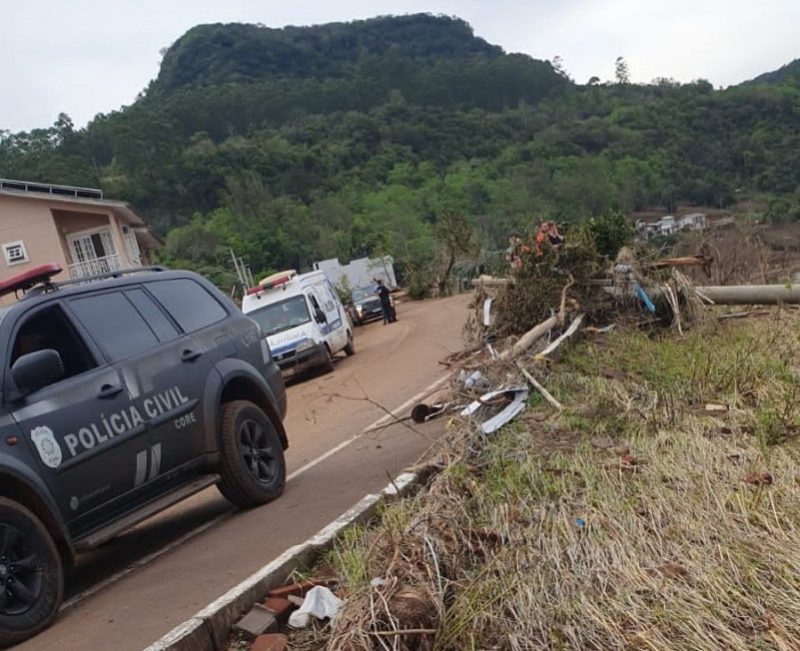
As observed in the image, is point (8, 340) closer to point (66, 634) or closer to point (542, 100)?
point (66, 634)

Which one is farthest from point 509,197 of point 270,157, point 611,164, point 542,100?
point 542,100

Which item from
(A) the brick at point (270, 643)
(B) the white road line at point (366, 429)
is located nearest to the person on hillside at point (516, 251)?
(B) the white road line at point (366, 429)

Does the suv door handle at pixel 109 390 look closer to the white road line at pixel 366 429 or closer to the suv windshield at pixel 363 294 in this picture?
the white road line at pixel 366 429

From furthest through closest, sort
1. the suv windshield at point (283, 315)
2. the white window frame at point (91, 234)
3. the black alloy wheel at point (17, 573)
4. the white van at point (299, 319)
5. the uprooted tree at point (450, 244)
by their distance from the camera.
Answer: the uprooted tree at point (450, 244)
the white window frame at point (91, 234)
the suv windshield at point (283, 315)
the white van at point (299, 319)
the black alloy wheel at point (17, 573)

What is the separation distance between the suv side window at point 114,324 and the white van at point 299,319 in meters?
11.1

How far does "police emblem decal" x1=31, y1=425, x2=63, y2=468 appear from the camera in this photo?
4.82m

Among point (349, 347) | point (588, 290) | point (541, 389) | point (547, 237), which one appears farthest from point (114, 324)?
point (349, 347)

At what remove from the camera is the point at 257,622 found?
4.02m

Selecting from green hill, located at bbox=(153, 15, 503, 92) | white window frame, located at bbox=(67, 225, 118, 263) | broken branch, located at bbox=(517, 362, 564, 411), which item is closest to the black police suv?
broken branch, located at bbox=(517, 362, 564, 411)

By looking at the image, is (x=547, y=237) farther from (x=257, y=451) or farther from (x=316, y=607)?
(x=316, y=607)

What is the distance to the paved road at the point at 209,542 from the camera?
452 centimetres

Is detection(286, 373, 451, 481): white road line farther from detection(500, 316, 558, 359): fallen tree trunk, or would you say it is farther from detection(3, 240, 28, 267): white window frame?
detection(3, 240, 28, 267): white window frame

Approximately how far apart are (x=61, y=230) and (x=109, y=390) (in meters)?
30.7

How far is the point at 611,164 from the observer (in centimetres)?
8056
